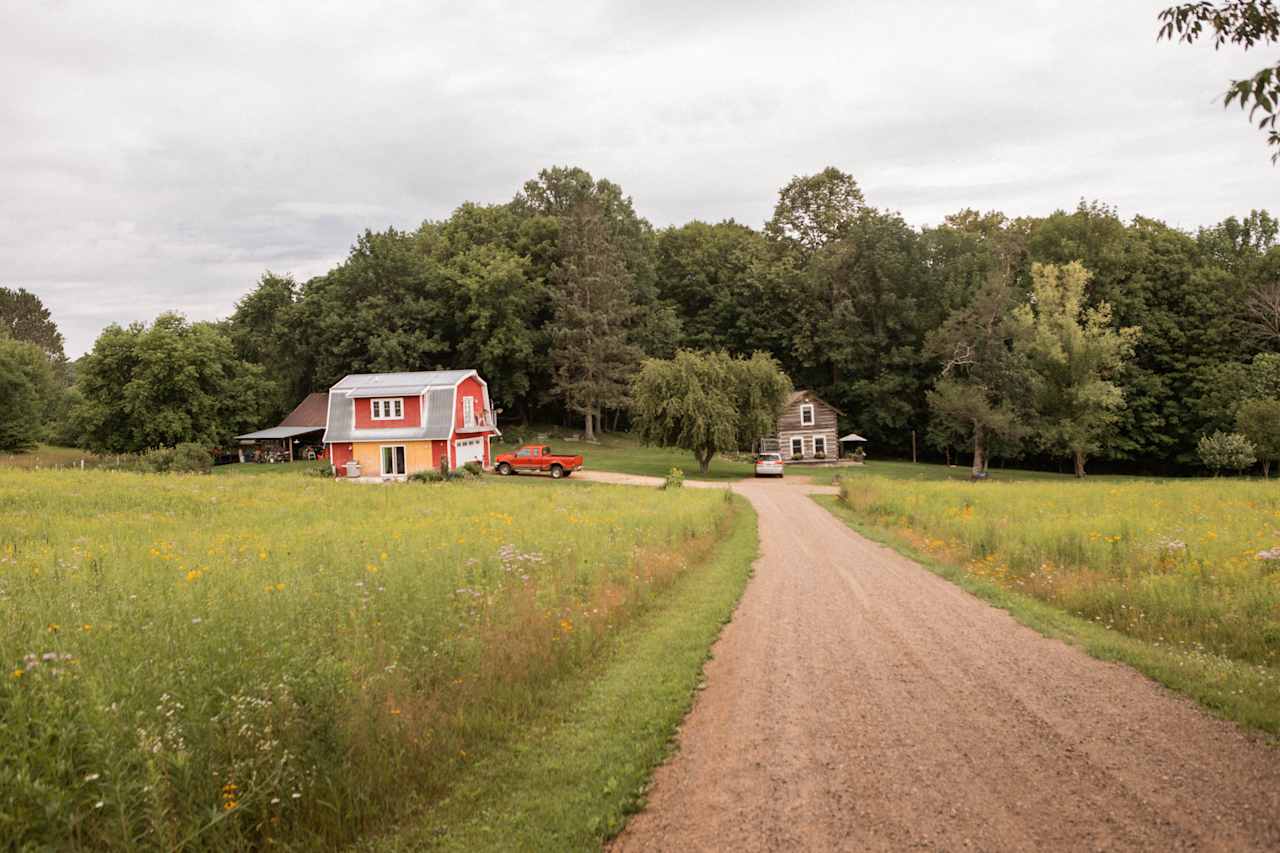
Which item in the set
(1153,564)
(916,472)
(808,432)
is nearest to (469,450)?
(808,432)

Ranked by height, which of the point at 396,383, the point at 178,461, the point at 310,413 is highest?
the point at 396,383

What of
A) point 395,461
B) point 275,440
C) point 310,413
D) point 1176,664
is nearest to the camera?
point 1176,664

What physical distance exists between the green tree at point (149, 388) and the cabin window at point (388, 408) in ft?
62.7

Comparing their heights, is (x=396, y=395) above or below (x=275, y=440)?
above

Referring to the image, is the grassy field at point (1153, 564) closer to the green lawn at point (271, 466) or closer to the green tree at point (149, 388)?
the green lawn at point (271, 466)

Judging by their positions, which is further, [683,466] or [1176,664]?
[683,466]

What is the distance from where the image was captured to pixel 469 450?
44000 mm

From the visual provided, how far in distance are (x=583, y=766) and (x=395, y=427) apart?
37946 mm

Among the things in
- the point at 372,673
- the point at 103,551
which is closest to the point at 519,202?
the point at 103,551

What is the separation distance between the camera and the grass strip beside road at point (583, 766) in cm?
468

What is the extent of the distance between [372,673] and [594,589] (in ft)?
14.5

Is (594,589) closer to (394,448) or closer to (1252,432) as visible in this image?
(394,448)

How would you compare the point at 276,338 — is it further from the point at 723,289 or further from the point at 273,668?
the point at 273,668

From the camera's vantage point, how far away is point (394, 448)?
134 feet
